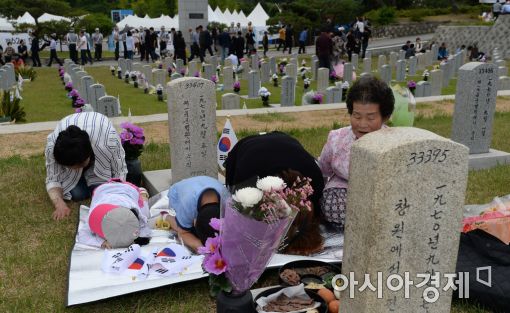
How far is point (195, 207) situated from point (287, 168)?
2.45 feet

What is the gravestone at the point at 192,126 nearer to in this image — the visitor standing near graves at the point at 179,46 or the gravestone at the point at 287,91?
the gravestone at the point at 287,91

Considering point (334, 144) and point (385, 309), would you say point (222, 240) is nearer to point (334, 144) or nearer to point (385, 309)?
point (385, 309)

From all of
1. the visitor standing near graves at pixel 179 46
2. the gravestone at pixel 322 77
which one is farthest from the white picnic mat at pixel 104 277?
the visitor standing near graves at pixel 179 46

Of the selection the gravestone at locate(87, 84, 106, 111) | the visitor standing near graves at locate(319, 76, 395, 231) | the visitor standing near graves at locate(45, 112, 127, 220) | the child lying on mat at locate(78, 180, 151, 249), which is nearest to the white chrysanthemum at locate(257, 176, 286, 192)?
the visitor standing near graves at locate(319, 76, 395, 231)

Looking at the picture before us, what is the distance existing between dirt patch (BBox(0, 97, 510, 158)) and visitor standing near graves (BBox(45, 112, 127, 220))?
1.98 meters

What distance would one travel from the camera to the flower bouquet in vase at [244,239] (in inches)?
89.4

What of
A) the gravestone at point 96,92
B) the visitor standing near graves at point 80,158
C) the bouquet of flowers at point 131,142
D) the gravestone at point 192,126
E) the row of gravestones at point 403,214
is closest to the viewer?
the row of gravestones at point 403,214

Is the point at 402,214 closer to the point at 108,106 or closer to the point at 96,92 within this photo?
the point at 108,106

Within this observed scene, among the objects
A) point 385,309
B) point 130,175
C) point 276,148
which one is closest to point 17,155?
point 130,175

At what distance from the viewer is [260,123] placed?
26.2 feet

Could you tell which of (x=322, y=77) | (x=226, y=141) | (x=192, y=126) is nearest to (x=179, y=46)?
(x=322, y=77)

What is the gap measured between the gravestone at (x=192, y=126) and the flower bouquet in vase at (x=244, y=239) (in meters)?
2.35

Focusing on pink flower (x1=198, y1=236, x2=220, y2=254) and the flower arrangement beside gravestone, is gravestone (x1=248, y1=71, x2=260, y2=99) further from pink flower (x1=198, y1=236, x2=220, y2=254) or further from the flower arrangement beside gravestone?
pink flower (x1=198, y1=236, x2=220, y2=254)

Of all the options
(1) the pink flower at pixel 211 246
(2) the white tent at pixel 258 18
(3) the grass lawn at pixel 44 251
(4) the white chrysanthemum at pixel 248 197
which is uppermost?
(2) the white tent at pixel 258 18
